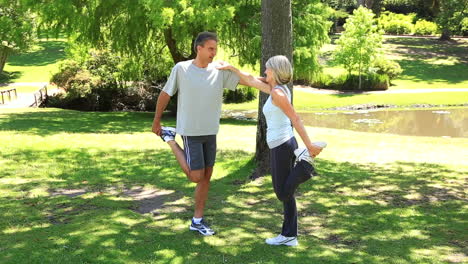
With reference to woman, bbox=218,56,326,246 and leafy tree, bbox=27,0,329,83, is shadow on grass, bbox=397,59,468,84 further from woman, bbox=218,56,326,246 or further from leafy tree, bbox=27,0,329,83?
woman, bbox=218,56,326,246

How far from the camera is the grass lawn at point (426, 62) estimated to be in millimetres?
37812

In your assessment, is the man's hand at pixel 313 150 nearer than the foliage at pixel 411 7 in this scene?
Yes

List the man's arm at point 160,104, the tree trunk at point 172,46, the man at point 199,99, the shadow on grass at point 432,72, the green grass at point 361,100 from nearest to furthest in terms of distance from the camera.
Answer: the man at point 199,99, the man's arm at point 160,104, the tree trunk at point 172,46, the green grass at point 361,100, the shadow on grass at point 432,72

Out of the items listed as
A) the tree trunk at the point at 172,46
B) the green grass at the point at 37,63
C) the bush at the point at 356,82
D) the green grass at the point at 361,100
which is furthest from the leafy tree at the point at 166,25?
the green grass at the point at 37,63

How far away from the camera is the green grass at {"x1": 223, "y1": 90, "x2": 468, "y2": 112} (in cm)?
2972

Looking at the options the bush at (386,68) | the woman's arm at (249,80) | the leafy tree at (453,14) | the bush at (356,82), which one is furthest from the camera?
the leafy tree at (453,14)

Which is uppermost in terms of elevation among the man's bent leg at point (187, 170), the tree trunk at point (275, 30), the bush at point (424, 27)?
the bush at point (424, 27)

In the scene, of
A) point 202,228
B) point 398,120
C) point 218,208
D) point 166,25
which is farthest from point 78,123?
point 398,120

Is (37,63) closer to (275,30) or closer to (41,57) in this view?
(41,57)

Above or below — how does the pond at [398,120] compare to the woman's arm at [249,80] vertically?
below

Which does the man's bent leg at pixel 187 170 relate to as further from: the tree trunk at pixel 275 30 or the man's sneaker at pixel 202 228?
the tree trunk at pixel 275 30

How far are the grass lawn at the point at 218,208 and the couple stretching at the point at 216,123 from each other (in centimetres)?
57

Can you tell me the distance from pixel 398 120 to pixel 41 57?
34.1 m

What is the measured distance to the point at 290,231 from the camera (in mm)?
5574
